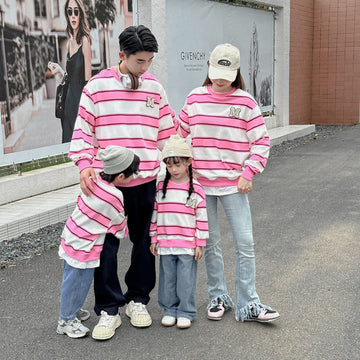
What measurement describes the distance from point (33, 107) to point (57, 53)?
0.86 m

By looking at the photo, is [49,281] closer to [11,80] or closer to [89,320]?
[89,320]

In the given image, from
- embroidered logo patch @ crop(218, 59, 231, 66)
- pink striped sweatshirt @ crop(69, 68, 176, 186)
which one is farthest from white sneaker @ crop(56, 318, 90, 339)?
embroidered logo patch @ crop(218, 59, 231, 66)

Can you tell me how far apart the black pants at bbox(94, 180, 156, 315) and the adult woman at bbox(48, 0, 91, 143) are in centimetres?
457

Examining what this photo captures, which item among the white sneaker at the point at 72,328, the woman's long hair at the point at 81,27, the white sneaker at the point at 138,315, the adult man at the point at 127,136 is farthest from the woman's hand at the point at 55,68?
the white sneaker at the point at 72,328

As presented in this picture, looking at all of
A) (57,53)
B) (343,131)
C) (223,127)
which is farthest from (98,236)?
(343,131)

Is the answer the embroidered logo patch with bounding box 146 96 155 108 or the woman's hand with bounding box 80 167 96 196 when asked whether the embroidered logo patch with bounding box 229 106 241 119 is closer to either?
the embroidered logo patch with bounding box 146 96 155 108

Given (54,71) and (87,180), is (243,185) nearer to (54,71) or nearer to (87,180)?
(87,180)

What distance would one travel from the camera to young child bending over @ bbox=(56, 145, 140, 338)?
339cm

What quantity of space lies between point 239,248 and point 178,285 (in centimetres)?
46

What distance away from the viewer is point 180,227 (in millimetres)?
3635

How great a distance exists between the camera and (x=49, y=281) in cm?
460

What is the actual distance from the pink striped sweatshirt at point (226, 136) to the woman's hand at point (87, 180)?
2.30 ft

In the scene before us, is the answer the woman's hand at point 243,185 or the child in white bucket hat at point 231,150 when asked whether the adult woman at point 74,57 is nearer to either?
the child in white bucket hat at point 231,150

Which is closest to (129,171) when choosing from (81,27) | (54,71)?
(54,71)
